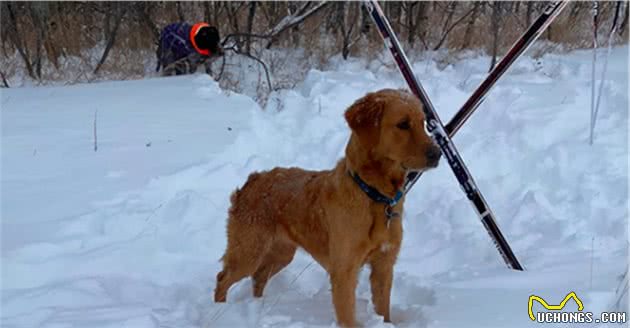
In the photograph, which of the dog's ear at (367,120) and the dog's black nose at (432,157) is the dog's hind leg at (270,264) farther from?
the dog's black nose at (432,157)

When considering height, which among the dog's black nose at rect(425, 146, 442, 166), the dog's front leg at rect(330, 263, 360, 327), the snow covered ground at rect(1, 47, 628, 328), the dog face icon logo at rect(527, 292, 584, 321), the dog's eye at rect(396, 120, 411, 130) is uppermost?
the dog's eye at rect(396, 120, 411, 130)

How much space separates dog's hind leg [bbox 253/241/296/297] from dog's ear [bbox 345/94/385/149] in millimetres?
1061

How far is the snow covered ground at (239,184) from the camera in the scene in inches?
138

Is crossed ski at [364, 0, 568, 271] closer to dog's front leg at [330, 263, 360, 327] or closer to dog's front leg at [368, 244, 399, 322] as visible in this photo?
dog's front leg at [368, 244, 399, 322]

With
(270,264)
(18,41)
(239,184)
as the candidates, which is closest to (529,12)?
(239,184)

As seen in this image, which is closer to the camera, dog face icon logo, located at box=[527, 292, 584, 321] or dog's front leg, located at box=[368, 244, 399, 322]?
dog face icon logo, located at box=[527, 292, 584, 321]

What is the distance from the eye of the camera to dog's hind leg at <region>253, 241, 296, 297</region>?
397 cm

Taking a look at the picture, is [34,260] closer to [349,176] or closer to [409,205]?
[349,176]

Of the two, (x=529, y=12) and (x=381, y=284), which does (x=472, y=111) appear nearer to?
(x=381, y=284)

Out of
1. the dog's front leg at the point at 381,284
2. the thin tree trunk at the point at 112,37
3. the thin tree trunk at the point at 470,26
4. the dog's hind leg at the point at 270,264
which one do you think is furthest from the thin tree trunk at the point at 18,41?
the dog's front leg at the point at 381,284

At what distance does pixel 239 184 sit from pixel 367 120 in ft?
8.50

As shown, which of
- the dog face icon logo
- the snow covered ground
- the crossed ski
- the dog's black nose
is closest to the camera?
the dog face icon logo

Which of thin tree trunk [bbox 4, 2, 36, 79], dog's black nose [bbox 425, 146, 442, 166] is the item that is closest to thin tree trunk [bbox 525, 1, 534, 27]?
thin tree trunk [bbox 4, 2, 36, 79]

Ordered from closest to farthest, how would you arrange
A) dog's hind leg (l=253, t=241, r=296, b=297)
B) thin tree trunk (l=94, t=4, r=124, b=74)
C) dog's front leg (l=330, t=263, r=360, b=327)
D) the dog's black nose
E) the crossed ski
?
the dog's black nose
dog's front leg (l=330, t=263, r=360, b=327)
the crossed ski
dog's hind leg (l=253, t=241, r=296, b=297)
thin tree trunk (l=94, t=4, r=124, b=74)
